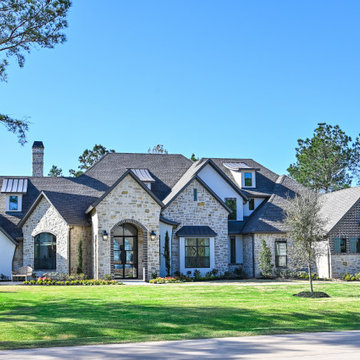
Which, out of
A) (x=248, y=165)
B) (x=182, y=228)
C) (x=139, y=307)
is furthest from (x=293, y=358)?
(x=248, y=165)

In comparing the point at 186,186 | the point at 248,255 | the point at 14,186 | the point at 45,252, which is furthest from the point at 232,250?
the point at 14,186

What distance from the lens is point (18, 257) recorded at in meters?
31.8

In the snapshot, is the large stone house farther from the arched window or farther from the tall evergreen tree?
the tall evergreen tree

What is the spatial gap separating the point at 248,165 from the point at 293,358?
2964 centimetres

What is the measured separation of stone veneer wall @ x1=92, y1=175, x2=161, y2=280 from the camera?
2862cm

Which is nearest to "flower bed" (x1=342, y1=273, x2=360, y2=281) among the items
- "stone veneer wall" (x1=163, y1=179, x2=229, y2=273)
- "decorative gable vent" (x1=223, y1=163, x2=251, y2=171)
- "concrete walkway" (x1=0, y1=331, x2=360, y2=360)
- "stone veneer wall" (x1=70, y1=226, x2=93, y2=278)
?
"stone veneer wall" (x1=163, y1=179, x2=229, y2=273)

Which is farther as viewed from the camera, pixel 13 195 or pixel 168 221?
pixel 13 195

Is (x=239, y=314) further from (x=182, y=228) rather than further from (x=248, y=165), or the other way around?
(x=248, y=165)

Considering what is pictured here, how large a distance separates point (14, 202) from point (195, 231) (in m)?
11.7

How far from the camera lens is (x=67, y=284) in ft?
88.5

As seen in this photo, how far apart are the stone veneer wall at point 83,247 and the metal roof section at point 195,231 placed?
5.15 meters

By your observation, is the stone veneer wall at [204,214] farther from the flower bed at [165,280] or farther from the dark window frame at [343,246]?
the dark window frame at [343,246]

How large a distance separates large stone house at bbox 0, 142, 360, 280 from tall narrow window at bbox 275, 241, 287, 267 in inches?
2.3

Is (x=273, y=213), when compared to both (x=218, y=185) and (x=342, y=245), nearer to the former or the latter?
(x=218, y=185)
